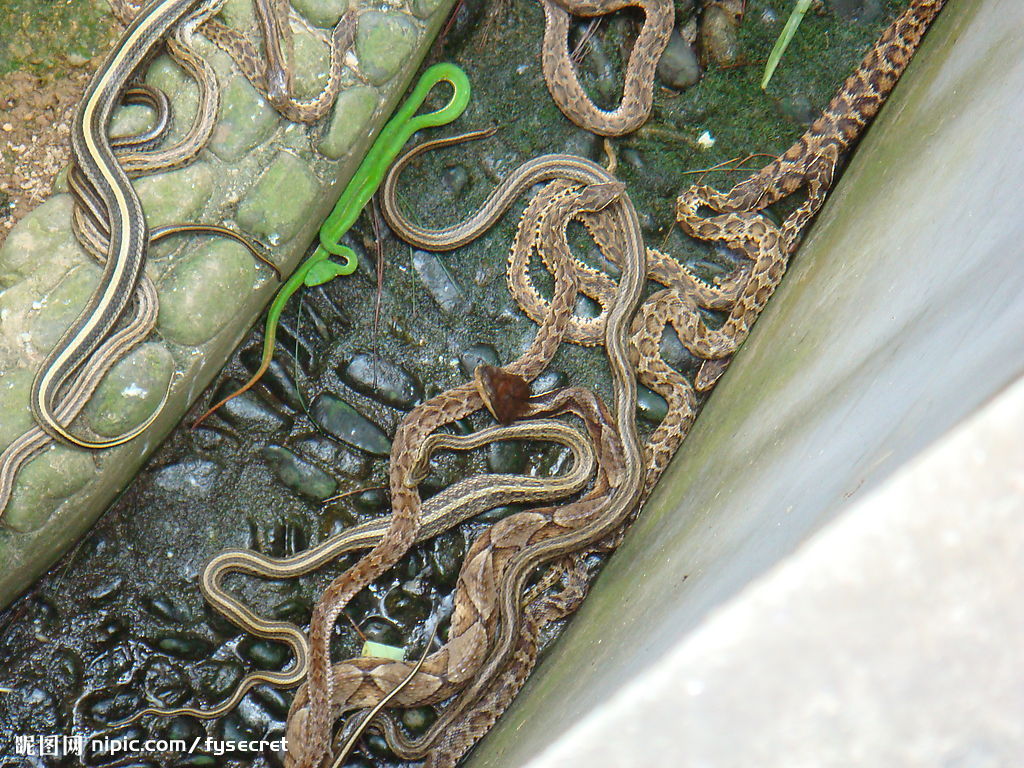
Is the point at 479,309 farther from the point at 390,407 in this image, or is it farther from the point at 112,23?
the point at 112,23

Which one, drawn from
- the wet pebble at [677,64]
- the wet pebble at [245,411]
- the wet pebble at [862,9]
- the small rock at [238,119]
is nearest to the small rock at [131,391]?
the wet pebble at [245,411]

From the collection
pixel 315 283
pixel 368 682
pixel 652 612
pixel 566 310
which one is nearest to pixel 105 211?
pixel 315 283

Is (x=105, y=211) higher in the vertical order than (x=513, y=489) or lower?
higher

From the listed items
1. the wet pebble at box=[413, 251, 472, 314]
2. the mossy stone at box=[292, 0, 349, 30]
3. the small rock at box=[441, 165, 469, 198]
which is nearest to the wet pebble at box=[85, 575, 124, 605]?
the wet pebble at box=[413, 251, 472, 314]

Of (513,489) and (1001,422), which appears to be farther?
(513,489)

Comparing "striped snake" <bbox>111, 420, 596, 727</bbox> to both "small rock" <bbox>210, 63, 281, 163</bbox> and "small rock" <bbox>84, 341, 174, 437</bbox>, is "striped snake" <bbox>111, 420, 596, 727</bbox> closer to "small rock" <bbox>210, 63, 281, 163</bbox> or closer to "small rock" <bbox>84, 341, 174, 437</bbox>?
"small rock" <bbox>84, 341, 174, 437</bbox>
